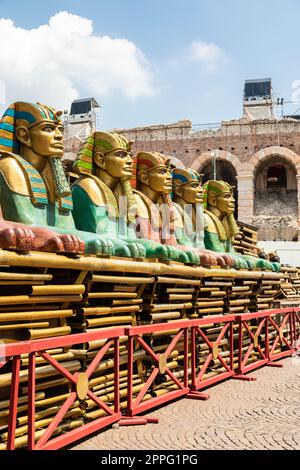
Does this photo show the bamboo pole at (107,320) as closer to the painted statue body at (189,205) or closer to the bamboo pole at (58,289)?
the bamboo pole at (58,289)

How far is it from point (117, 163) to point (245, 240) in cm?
630

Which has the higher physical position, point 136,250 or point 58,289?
point 136,250

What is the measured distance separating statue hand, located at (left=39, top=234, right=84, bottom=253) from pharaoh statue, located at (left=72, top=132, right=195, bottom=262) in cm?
190

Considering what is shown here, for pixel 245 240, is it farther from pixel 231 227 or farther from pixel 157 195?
pixel 157 195

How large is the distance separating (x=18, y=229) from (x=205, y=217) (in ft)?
20.3

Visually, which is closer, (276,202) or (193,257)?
(193,257)

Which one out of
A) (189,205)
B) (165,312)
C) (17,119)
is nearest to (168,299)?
(165,312)

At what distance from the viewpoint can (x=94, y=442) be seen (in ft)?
15.1

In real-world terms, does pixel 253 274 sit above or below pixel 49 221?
below

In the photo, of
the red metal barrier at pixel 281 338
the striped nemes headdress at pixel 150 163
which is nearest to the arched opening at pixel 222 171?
the red metal barrier at pixel 281 338

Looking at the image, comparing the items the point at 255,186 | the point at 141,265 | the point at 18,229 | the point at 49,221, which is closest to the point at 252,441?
the point at 141,265

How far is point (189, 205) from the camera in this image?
9.72 m

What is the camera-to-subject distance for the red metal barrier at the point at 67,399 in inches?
148

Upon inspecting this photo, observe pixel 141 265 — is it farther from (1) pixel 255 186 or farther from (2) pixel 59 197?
(1) pixel 255 186
